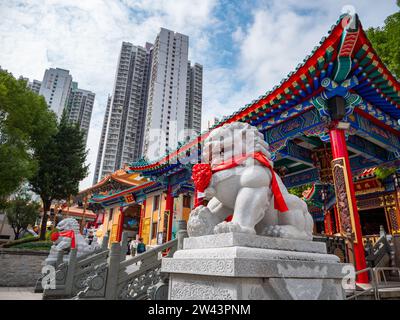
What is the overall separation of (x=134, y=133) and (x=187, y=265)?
57739mm

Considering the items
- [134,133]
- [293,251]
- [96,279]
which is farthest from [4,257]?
[134,133]

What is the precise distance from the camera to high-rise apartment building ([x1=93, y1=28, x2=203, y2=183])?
5497cm

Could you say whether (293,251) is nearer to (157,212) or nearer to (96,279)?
(96,279)

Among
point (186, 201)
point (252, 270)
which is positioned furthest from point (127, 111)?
point (252, 270)

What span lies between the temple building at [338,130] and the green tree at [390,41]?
1402mm

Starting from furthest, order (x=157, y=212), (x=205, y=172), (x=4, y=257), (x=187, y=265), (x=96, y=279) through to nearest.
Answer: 1. (x=157, y=212)
2. (x=4, y=257)
3. (x=96, y=279)
4. (x=205, y=172)
5. (x=187, y=265)

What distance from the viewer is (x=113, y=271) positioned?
16.0 ft

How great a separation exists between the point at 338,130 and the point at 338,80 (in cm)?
108

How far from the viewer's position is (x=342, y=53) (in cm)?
503

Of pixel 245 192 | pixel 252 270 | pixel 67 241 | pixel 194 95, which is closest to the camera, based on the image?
pixel 252 270

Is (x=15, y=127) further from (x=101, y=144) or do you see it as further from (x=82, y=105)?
(x=82, y=105)

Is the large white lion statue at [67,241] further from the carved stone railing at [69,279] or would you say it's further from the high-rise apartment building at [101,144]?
the high-rise apartment building at [101,144]
